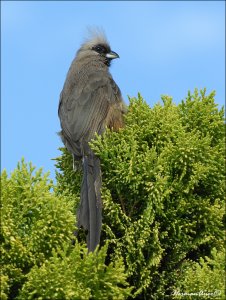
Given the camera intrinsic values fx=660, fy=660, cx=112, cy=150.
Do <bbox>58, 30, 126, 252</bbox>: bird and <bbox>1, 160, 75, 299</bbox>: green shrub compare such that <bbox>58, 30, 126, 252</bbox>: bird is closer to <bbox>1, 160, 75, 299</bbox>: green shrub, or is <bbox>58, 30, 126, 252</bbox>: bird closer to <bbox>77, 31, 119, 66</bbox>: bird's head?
<bbox>77, 31, 119, 66</bbox>: bird's head

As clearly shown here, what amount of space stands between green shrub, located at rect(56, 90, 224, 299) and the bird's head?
9.09ft

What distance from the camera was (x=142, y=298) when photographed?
4.98m

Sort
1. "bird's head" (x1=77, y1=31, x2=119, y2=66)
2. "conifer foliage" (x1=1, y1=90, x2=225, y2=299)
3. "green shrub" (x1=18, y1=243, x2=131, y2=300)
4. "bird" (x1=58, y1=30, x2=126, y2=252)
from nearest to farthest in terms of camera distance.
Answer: "green shrub" (x1=18, y1=243, x2=131, y2=300) → "conifer foliage" (x1=1, y1=90, x2=225, y2=299) → "bird" (x1=58, y1=30, x2=126, y2=252) → "bird's head" (x1=77, y1=31, x2=119, y2=66)

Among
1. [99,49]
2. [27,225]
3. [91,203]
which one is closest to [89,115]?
[91,203]

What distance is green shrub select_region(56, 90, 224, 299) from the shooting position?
4918mm

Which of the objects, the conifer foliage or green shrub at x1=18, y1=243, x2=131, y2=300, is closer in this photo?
green shrub at x1=18, y1=243, x2=131, y2=300

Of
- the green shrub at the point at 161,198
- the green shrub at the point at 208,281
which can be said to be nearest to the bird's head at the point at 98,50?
the green shrub at the point at 161,198

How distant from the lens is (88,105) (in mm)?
6621

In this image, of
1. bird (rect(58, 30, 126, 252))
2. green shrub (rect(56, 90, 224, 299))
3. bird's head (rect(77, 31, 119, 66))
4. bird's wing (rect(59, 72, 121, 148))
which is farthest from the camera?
bird's head (rect(77, 31, 119, 66))

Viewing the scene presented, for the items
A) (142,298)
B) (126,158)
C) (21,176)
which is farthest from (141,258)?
(21,176)

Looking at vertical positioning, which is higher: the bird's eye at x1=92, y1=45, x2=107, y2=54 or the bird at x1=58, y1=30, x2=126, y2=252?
the bird's eye at x1=92, y1=45, x2=107, y2=54

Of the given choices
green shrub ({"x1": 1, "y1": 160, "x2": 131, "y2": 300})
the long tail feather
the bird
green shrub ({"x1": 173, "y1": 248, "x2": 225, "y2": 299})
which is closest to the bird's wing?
the bird

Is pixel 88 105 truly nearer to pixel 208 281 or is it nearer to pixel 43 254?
pixel 43 254

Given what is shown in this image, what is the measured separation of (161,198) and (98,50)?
3585 millimetres
